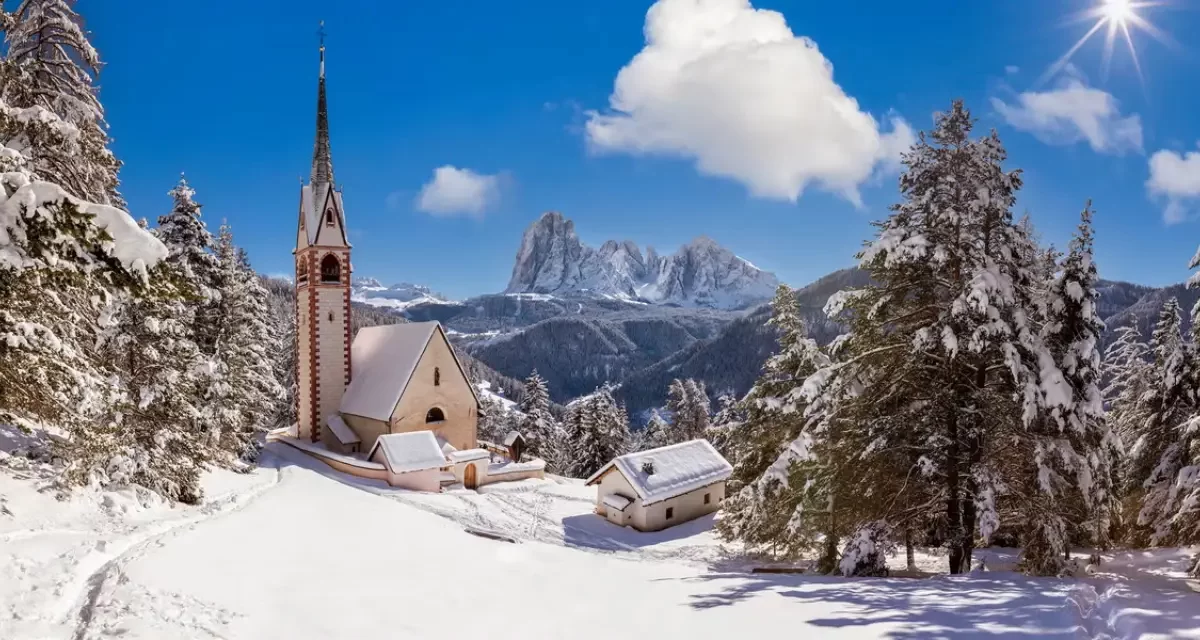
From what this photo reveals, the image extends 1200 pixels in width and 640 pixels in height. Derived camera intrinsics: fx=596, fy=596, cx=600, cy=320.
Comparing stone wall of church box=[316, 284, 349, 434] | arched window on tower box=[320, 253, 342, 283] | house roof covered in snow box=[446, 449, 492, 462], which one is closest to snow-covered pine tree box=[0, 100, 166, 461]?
house roof covered in snow box=[446, 449, 492, 462]

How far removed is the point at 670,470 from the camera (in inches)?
1245

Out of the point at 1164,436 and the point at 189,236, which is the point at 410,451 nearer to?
the point at 189,236

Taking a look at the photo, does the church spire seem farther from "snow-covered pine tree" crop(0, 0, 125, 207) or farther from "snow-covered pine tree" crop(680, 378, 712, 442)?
"snow-covered pine tree" crop(680, 378, 712, 442)

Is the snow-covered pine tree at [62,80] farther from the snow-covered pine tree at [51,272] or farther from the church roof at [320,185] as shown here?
the church roof at [320,185]

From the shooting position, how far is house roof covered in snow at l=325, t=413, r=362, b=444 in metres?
33.8

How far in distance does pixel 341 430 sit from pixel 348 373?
385 centimetres

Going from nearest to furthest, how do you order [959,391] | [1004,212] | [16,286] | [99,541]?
[16,286] < [99,541] < [1004,212] < [959,391]

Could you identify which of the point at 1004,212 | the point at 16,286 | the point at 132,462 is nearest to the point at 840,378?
the point at 1004,212

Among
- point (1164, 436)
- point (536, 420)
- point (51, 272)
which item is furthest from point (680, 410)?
point (51, 272)

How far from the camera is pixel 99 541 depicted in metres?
10.3

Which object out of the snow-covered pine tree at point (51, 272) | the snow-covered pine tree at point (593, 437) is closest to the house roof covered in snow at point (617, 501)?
the snow-covered pine tree at point (593, 437)

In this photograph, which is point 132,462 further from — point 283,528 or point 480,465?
point 480,465

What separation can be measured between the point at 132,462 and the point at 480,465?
730 inches

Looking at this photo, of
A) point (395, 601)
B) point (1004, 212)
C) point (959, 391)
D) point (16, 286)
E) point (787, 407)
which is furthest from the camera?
point (787, 407)
